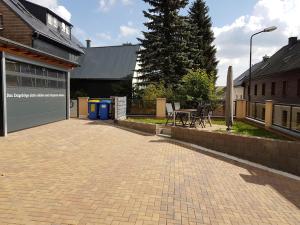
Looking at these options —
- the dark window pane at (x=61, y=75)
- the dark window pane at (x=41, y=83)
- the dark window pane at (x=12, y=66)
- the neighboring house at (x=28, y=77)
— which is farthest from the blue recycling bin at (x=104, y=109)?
the dark window pane at (x=12, y=66)

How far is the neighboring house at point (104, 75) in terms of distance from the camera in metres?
28.5

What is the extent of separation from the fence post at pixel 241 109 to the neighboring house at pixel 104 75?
1130 cm

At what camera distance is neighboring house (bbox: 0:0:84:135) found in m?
10.6

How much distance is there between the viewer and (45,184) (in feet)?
17.3

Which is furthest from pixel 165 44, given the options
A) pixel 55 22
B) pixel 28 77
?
pixel 28 77

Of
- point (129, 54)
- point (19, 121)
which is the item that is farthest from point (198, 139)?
point (129, 54)

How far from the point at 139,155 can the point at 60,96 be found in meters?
9.92

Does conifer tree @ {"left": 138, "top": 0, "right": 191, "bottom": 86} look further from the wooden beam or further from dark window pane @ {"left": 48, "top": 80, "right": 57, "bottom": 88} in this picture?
dark window pane @ {"left": 48, "top": 80, "right": 57, "bottom": 88}

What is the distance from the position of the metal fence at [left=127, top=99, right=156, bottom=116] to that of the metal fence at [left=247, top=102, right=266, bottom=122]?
614 centimetres

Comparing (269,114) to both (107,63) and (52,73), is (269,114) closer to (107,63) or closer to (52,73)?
(52,73)

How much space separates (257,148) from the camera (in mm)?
7676

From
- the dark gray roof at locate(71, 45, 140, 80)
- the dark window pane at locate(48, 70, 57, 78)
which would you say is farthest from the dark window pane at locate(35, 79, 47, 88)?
the dark gray roof at locate(71, 45, 140, 80)

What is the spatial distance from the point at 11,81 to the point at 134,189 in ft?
27.2

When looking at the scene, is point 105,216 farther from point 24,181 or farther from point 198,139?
point 198,139
